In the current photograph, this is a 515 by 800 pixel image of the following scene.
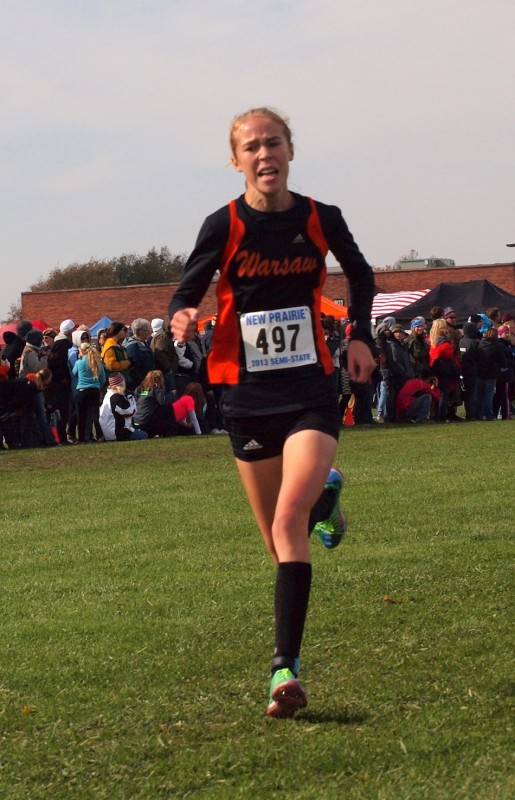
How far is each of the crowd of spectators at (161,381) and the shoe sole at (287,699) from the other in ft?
48.8

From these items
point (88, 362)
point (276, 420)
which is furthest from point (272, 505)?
point (88, 362)

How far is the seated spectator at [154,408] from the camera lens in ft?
65.6

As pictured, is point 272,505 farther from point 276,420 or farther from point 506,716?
point 506,716

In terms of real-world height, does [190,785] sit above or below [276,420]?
below

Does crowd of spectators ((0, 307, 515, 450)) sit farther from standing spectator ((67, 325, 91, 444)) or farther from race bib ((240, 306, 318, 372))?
race bib ((240, 306, 318, 372))

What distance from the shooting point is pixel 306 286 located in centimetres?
486

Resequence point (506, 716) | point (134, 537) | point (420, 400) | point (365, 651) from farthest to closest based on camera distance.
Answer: point (420, 400), point (134, 537), point (365, 651), point (506, 716)

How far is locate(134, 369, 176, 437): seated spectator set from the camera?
1998 centimetres

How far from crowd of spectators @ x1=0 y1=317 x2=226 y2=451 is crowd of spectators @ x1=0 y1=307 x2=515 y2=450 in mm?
16

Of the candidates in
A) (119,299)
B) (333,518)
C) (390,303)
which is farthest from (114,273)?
(333,518)

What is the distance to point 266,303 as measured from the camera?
4.83m

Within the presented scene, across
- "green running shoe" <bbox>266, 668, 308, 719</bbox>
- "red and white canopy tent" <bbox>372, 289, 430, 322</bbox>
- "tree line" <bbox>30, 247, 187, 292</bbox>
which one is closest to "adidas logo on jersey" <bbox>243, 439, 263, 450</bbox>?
"green running shoe" <bbox>266, 668, 308, 719</bbox>

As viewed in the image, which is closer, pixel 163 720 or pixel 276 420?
pixel 163 720

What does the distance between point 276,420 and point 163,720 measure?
1.18 m
